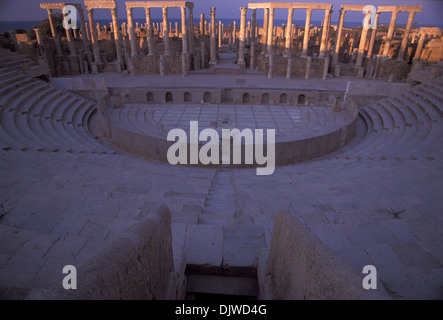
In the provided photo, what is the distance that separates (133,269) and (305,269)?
1.50 m

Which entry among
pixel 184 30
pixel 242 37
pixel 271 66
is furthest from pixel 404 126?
pixel 184 30

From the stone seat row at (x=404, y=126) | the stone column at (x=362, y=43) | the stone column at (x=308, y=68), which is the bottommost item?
the stone seat row at (x=404, y=126)

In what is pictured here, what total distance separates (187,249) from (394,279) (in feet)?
8.87

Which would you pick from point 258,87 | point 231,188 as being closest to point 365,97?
point 258,87

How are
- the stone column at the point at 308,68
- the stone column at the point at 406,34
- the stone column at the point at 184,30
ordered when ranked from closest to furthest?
the stone column at the point at 406,34, the stone column at the point at 308,68, the stone column at the point at 184,30

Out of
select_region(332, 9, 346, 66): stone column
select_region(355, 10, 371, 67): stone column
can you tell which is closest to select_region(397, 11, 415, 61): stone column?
select_region(355, 10, 371, 67): stone column

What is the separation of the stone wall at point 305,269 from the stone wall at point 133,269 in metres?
1.28

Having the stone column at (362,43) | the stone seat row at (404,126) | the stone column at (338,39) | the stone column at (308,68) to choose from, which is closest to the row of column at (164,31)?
the stone column at (308,68)

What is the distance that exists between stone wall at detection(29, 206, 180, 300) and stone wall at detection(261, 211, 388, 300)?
1277 mm

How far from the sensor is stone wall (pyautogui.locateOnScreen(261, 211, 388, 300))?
208 cm

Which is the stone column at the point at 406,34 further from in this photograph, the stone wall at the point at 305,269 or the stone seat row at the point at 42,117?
the stone wall at the point at 305,269

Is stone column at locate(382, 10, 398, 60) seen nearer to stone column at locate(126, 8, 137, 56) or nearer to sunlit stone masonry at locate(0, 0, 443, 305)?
sunlit stone masonry at locate(0, 0, 443, 305)

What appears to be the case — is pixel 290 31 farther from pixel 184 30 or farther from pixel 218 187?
pixel 218 187

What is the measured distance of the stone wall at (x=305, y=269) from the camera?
2.08m
